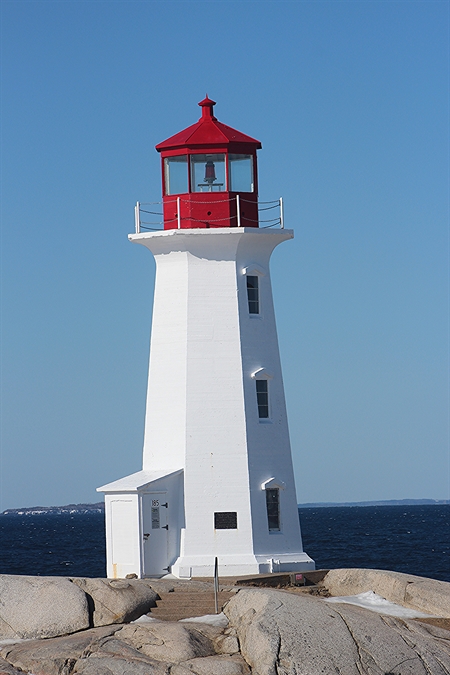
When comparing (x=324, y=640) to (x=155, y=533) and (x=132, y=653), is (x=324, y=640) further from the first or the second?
(x=155, y=533)

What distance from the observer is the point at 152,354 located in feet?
82.2

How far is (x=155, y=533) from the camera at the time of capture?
23328 millimetres

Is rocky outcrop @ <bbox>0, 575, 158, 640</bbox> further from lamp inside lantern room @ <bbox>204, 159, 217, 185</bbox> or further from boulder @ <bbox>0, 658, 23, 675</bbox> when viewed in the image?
lamp inside lantern room @ <bbox>204, 159, 217, 185</bbox>

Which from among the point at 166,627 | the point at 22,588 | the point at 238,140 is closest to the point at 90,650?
the point at 166,627

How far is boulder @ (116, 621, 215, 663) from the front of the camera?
16.6m

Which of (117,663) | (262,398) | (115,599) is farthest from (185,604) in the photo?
(262,398)

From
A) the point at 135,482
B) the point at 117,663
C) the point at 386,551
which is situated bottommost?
the point at 386,551

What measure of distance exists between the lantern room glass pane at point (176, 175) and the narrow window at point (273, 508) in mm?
7055

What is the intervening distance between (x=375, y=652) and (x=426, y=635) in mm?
1613

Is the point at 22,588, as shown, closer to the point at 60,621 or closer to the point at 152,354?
the point at 60,621

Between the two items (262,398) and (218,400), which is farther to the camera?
(262,398)

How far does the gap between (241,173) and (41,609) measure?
11092mm

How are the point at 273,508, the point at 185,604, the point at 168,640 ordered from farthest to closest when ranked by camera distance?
the point at 273,508 < the point at 185,604 < the point at 168,640

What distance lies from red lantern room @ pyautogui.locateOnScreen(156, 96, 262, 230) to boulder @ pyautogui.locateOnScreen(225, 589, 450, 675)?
9.45 meters
